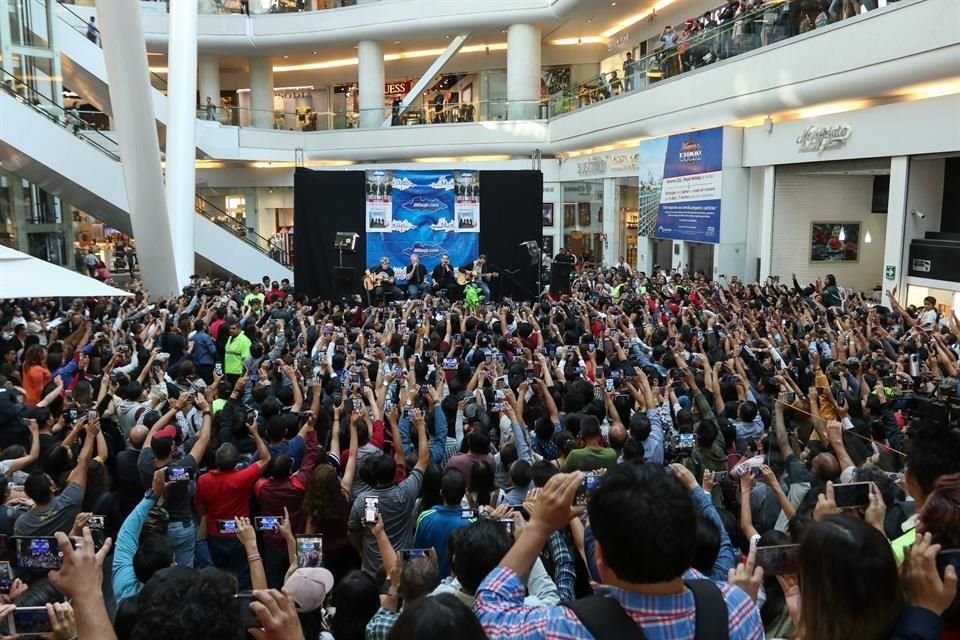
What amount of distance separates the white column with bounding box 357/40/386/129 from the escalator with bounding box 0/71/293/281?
801 cm

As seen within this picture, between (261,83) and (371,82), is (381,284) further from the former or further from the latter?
(261,83)

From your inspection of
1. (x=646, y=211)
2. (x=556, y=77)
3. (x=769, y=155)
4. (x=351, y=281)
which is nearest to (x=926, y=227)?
(x=769, y=155)

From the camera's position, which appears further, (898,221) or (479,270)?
(479,270)

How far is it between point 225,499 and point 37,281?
3581mm

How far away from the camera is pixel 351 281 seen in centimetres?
1703

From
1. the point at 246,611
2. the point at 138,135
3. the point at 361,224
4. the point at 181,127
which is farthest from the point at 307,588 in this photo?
the point at 361,224

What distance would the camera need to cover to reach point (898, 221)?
1312cm

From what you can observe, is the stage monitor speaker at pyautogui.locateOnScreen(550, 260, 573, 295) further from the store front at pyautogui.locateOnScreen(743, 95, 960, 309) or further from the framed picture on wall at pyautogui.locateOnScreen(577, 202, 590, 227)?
the framed picture on wall at pyautogui.locateOnScreen(577, 202, 590, 227)

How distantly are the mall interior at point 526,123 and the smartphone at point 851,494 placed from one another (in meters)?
10.6

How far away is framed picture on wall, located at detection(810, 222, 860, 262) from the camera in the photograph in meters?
17.0

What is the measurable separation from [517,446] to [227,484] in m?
1.80

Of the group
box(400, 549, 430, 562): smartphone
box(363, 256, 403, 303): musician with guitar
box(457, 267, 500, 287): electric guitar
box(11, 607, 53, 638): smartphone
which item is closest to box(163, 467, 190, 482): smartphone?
box(400, 549, 430, 562): smartphone

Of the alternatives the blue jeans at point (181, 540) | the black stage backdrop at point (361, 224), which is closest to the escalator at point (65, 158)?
the black stage backdrop at point (361, 224)

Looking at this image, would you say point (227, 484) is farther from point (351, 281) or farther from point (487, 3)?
point (487, 3)
